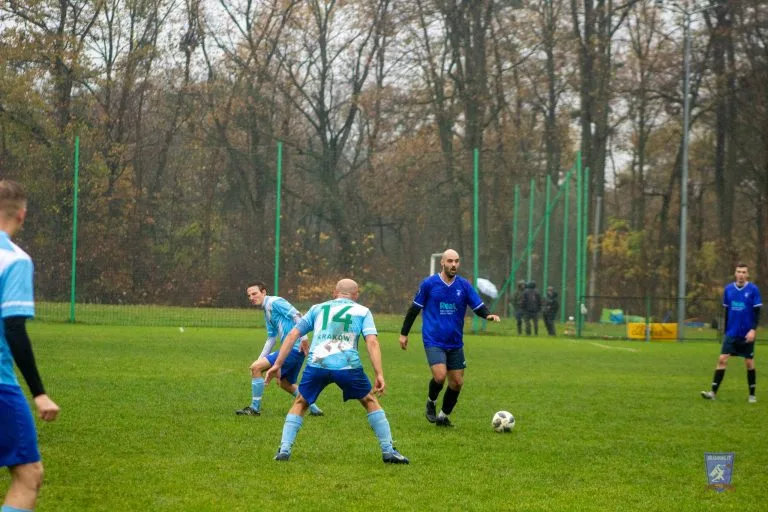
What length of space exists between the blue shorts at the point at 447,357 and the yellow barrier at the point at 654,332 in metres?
22.6

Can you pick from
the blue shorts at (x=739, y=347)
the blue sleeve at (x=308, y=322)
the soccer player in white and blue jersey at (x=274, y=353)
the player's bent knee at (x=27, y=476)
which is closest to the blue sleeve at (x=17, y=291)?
the player's bent knee at (x=27, y=476)

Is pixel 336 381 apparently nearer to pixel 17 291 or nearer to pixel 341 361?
pixel 341 361

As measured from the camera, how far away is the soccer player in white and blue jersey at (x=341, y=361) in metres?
8.98

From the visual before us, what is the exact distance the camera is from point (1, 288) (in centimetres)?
499

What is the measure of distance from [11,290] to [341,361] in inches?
169

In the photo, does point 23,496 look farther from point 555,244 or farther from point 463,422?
point 555,244

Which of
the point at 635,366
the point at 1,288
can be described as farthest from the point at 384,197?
the point at 1,288

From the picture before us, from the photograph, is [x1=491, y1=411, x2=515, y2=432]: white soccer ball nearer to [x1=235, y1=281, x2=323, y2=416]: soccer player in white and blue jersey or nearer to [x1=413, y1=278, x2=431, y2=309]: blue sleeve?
[x1=413, y1=278, x2=431, y2=309]: blue sleeve

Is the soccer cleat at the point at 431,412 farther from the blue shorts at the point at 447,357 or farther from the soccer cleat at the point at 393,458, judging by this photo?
the soccer cleat at the point at 393,458

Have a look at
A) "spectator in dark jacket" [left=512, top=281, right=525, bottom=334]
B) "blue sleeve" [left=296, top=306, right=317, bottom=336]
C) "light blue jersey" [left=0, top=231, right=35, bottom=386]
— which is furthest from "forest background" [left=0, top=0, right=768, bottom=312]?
"light blue jersey" [left=0, top=231, right=35, bottom=386]

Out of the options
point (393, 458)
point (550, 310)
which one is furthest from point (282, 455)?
point (550, 310)

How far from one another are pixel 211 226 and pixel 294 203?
2.38 metres

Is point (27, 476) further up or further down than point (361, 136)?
further down

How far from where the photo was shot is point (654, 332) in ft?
111
